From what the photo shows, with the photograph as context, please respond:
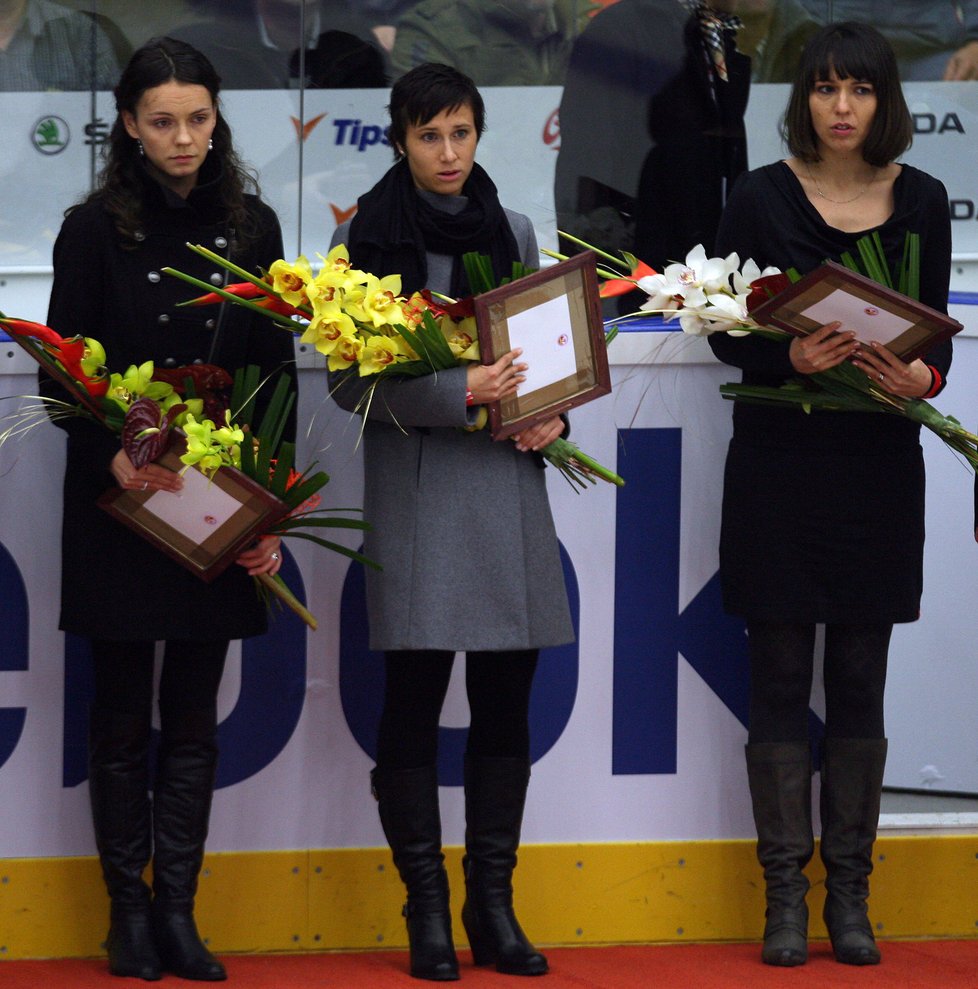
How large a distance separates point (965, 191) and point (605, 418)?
3.98m

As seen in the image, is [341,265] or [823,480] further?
[823,480]

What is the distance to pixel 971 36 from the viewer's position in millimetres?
6688

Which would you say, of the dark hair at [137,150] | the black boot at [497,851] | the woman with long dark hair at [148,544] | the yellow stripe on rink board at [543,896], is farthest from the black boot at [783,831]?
the dark hair at [137,150]

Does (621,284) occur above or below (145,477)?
above

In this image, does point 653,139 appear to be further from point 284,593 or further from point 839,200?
point 284,593

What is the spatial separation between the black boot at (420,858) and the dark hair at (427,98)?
1.07 meters

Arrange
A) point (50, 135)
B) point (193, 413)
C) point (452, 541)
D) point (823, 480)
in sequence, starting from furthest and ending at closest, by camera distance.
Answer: point (50, 135), point (823, 480), point (452, 541), point (193, 413)

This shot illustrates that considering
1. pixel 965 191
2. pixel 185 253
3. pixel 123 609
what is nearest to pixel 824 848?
pixel 123 609

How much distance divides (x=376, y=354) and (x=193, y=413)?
0.32 m

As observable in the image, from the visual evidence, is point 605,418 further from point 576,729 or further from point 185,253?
point 185,253

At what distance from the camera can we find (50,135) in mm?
6352

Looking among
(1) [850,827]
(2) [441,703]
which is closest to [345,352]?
(2) [441,703]

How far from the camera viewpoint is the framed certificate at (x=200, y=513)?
2.80m

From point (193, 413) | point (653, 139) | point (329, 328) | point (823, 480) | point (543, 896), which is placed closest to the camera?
point (329, 328)
